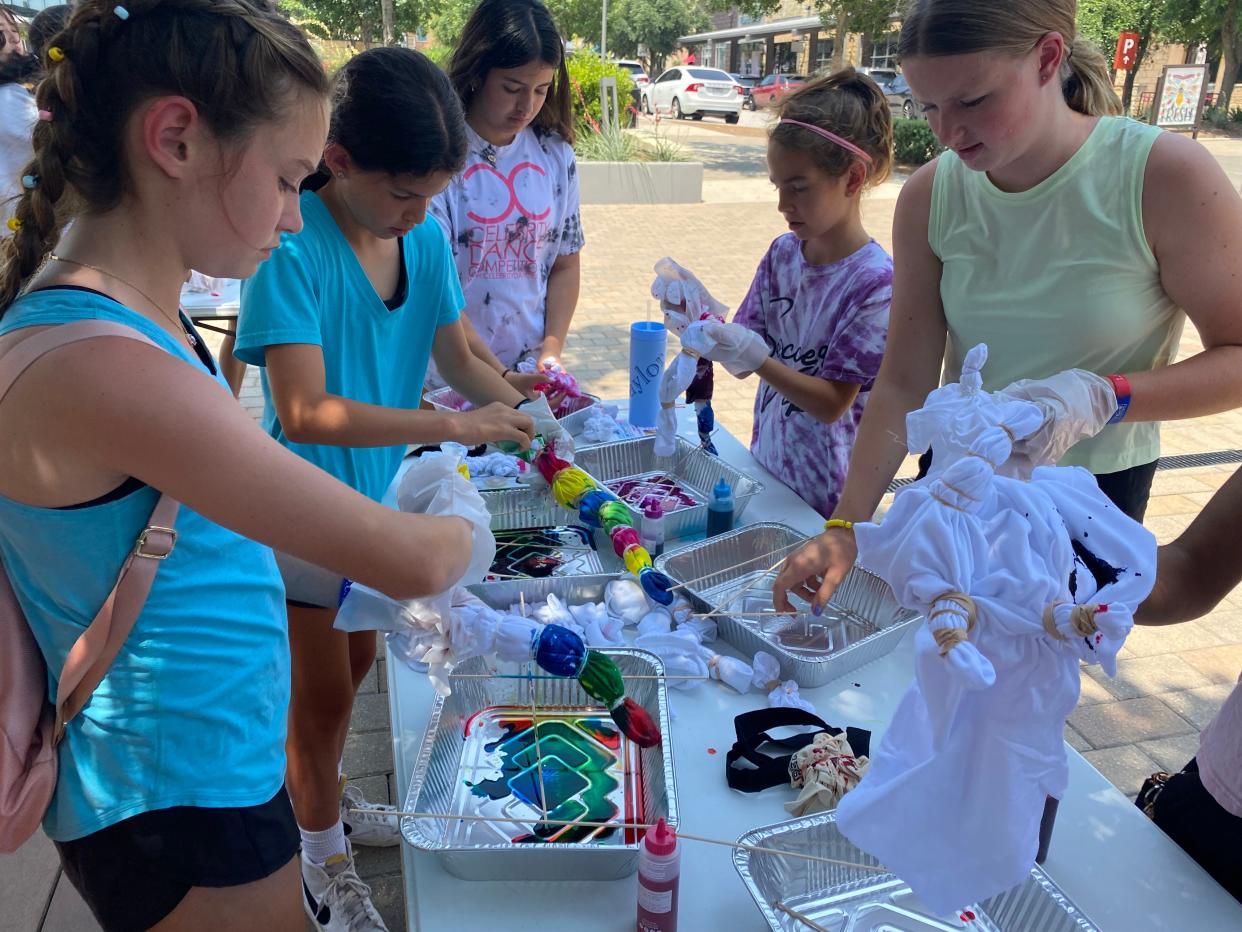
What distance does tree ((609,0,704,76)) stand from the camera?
138 feet

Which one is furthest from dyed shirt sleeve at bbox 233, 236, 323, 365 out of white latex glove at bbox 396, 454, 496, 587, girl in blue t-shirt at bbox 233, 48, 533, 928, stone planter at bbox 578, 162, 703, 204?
stone planter at bbox 578, 162, 703, 204

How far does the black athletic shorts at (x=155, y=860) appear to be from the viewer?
1095 millimetres

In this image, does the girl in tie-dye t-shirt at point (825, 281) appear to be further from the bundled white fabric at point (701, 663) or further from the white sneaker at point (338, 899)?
the white sneaker at point (338, 899)

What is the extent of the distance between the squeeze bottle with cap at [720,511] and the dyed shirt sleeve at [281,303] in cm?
99

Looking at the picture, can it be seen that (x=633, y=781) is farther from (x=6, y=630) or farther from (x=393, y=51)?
(x=393, y=51)

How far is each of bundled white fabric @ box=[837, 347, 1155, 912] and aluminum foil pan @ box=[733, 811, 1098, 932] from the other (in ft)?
0.74

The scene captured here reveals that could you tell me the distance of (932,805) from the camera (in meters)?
0.98

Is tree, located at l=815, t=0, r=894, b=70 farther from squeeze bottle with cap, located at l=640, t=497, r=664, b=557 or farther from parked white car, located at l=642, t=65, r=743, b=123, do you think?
squeeze bottle with cap, located at l=640, t=497, r=664, b=557

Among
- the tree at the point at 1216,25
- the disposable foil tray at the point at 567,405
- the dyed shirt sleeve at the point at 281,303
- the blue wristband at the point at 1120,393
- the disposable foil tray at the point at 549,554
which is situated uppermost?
the tree at the point at 1216,25

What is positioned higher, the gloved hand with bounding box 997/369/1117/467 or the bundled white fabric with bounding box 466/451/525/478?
the gloved hand with bounding box 997/369/1117/467

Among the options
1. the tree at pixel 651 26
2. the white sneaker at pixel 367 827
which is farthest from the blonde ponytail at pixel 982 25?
the tree at pixel 651 26

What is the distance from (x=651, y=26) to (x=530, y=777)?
46491 mm

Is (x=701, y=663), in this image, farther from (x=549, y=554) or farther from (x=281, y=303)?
(x=281, y=303)

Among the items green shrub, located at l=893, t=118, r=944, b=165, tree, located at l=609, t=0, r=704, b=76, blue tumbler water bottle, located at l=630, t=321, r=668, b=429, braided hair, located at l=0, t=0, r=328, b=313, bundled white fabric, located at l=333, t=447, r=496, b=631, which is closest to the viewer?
braided hair, located at l=0, t=0, r=328, b=313
